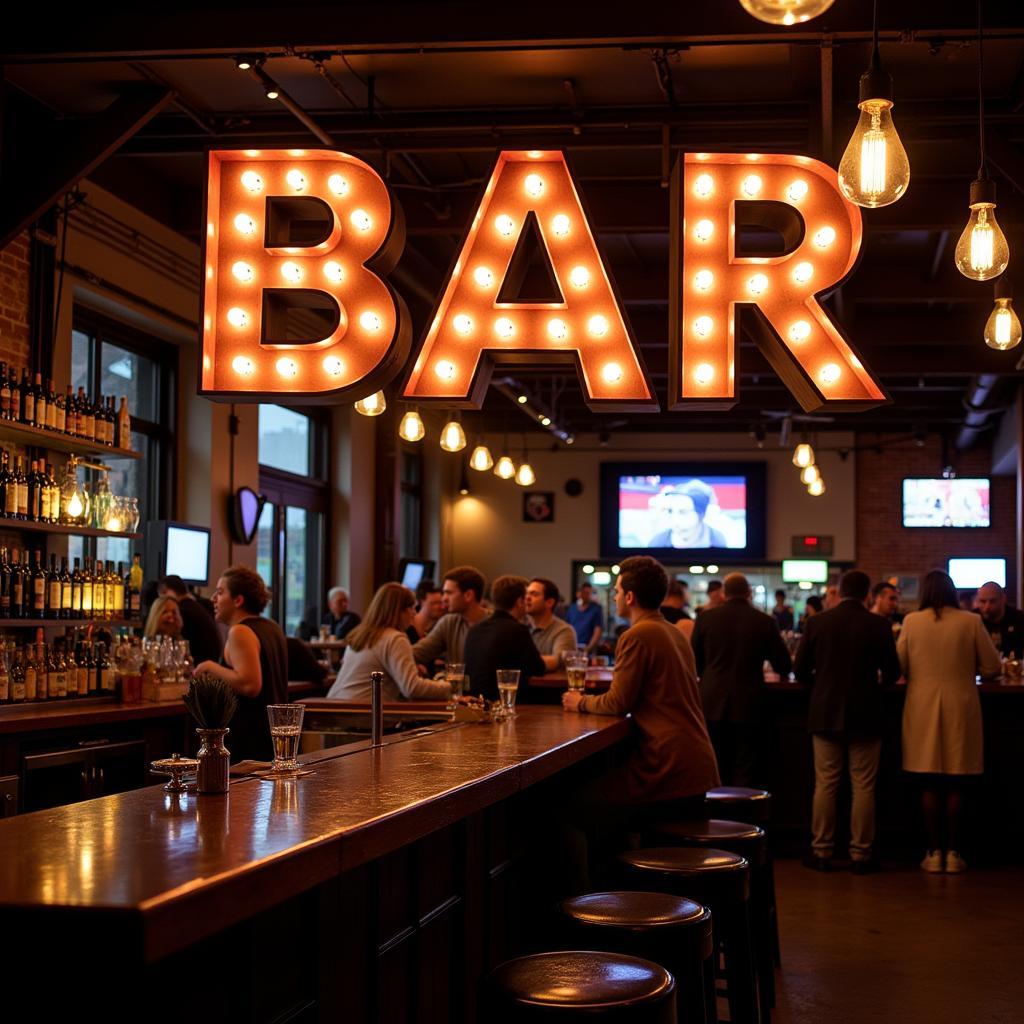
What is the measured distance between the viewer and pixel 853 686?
7.32 meters

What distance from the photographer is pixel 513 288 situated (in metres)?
5.04

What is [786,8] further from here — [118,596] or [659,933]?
[118,596]

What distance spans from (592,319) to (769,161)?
2.89 ft

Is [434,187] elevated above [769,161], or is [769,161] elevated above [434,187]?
[434,187]

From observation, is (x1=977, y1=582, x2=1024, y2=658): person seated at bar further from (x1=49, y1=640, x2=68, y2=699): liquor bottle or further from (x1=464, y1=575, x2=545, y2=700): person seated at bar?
(x1=49, y1=640, x2=68, y2=699): liquor bottle

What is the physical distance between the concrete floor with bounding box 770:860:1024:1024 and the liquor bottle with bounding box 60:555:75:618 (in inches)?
155

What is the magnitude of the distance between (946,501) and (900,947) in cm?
1358

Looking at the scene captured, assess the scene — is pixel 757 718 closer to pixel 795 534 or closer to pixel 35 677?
pixel 35 677

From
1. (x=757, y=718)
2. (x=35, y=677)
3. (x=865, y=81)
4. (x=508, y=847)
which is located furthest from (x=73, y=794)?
(x=865, y=81)

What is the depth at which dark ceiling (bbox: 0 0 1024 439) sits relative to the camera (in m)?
5.67

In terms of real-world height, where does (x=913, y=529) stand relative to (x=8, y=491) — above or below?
above

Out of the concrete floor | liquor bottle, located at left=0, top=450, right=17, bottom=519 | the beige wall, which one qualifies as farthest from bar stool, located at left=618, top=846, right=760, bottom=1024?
the beige wall

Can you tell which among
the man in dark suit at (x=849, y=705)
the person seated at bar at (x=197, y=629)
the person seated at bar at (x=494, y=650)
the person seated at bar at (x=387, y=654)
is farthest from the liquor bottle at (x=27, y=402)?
the man in dark suit at (x=849, y=705)

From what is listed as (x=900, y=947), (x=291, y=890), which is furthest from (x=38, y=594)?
(x=291, y=890)
